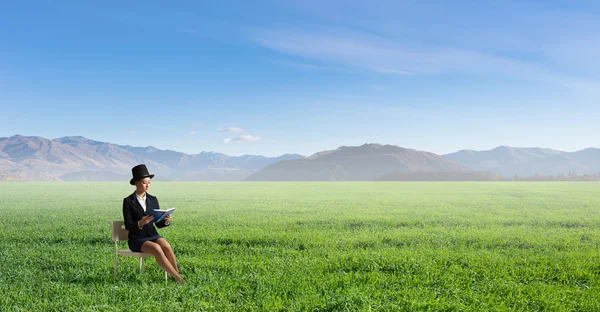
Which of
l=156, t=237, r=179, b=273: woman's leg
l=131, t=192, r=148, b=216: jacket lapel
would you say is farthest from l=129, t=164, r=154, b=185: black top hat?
l=156, t=237, r=179, b=273: woman's leg

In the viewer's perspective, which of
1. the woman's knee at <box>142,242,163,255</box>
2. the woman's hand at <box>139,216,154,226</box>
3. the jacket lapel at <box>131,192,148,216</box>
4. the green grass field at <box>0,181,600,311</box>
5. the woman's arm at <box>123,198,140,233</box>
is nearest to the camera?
the green grass field at <box>0,181,600,311</box>

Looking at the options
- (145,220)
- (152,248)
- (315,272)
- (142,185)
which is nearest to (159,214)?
(145,220)

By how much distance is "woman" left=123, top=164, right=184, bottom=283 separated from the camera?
927 centimetres

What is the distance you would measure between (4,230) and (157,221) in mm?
15446

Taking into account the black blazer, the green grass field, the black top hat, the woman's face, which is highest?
the black top hat

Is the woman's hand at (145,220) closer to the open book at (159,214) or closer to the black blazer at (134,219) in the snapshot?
the open book at (159,214)

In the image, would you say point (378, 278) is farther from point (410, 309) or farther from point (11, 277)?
point (11, 277)

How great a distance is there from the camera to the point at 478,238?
16672 mm

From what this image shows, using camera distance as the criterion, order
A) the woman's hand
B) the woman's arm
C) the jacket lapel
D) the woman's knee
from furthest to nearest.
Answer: the jacket lapel → the woman's arm → the woman's knee → the woman's hand

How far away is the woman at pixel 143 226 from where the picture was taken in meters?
9.27

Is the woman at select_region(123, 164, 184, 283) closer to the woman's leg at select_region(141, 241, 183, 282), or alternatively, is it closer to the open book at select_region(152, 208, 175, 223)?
the woman's leg at select_region(141, 241, 183, 282)

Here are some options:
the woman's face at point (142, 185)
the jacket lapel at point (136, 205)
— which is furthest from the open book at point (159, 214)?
the jacket lapel at point (136, 205)

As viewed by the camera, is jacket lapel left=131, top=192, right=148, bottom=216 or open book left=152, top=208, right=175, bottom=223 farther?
jacket lapel left=131, top=192, right=148, bottom=216

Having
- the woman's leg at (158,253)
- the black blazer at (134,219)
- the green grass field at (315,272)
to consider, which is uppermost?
the black blazer at (134,219)
